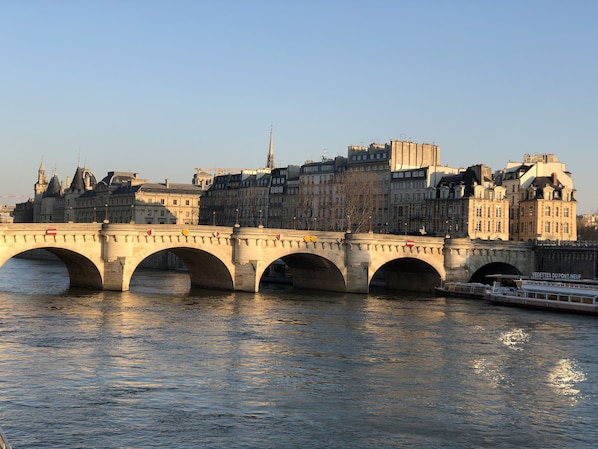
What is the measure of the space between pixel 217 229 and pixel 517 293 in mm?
25288

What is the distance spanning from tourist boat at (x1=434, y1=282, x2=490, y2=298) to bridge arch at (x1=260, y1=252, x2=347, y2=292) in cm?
981

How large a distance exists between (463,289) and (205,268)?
76.6 ft

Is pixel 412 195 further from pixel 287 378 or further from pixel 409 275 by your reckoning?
pixel 287 378

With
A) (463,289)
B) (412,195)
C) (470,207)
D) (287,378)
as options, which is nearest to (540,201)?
(470,207)

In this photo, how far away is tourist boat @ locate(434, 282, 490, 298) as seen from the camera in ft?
284

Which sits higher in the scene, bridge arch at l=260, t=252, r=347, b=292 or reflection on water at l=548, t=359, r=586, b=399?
bridge arch at l=260, t=252, r=347, b=292

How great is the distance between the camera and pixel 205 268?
85.6 meters

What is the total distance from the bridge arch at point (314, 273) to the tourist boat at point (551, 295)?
13.4 meters

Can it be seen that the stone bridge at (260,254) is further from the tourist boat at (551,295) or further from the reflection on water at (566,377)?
the reflection on water at (566,377)

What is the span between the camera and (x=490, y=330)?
59031mm

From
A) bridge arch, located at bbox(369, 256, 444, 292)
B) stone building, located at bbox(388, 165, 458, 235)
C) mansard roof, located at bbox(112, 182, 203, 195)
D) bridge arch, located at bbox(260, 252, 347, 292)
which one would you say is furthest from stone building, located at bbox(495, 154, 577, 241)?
mansard roof, located at bbox(112, 182, 203, 195)

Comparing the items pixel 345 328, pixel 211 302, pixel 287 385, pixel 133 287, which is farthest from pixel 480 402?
pixel 133 287

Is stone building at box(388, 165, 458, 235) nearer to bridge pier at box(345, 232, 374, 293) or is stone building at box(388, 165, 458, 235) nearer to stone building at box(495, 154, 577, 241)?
stone building at box(495, 154, 577, 241)

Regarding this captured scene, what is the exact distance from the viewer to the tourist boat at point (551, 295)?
242 ft
